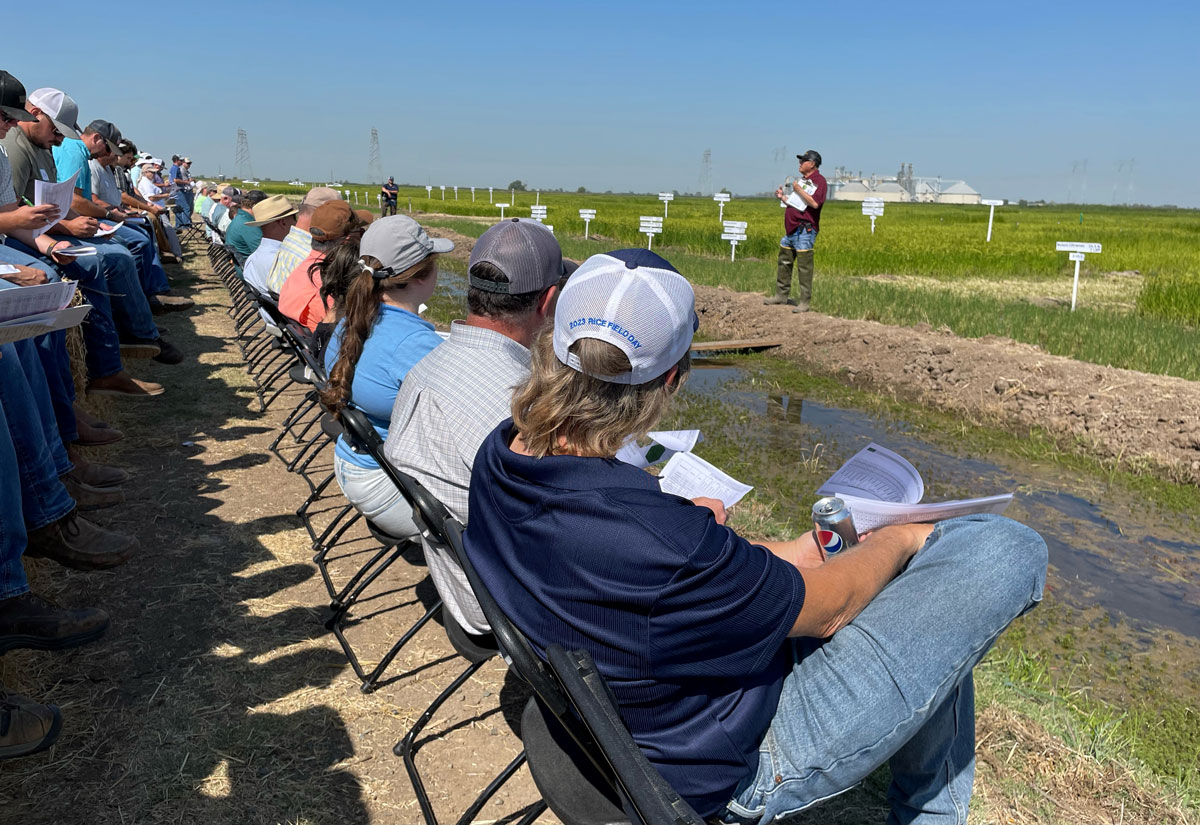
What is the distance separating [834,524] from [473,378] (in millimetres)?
1021

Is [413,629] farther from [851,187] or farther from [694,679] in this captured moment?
[851,187]

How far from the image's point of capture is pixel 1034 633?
3828mm

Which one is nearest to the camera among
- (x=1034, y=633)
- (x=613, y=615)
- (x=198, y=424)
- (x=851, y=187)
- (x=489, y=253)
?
(x=613, y=615)

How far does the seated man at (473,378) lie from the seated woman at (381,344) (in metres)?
0.47

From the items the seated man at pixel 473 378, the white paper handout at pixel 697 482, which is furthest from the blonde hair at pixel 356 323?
the white paper handout at pixel 697 482

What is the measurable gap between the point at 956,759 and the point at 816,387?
7.19 metres

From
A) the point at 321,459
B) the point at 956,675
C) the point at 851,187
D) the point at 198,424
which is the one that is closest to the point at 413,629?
the point at 956,675

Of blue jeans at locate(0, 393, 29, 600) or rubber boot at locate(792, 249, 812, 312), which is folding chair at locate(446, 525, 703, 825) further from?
rubber boot at locate(792, 249, 812, 312)

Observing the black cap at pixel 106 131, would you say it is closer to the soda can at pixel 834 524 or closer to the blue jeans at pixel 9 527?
the blue jeans at pixel 9 527

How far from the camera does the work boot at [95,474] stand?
4035 mm

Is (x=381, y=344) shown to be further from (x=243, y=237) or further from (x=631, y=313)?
(x=243, y=237)

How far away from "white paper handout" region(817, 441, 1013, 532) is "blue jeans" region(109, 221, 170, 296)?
737 centimetres

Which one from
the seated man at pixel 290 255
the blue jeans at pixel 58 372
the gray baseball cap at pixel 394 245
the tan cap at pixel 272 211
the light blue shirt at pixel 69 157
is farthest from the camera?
the light blue shirt at pixel 69 157

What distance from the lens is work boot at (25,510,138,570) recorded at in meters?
2.84
